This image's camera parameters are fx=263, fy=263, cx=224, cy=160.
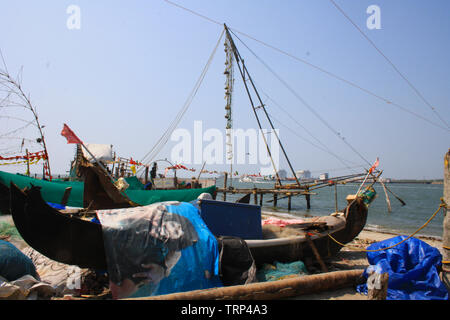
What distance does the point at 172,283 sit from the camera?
3934 millimetres

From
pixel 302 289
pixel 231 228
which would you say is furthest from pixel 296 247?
pixel 302 289

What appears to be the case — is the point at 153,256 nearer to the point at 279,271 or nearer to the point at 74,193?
the point at 279,271

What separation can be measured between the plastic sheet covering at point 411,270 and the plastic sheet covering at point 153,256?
271cm

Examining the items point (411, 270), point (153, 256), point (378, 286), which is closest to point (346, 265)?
point (411, 270)

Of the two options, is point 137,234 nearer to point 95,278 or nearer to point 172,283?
point 172,283

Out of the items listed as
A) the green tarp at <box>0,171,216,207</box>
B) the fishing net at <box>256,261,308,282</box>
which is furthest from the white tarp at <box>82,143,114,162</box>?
the fishing net at <box>256,261,308,282</box>

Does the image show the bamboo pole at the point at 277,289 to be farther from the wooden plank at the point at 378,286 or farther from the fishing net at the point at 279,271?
the fishing net at the point at 279,271

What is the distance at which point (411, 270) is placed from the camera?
4.48 meters

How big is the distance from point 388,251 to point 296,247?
1867 millimetres

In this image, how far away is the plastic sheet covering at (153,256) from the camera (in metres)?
3.94

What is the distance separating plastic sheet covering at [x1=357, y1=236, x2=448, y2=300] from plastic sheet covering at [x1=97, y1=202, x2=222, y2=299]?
107 inches

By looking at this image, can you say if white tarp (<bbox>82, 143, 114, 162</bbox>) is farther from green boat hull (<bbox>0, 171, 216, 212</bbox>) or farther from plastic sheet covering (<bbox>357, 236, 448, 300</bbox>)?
plastic sheet covering (<bbox>357, 236, 448, 300</bbox>)

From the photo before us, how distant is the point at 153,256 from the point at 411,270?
4306mm

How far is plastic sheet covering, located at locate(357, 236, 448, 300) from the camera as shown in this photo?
4277mm
